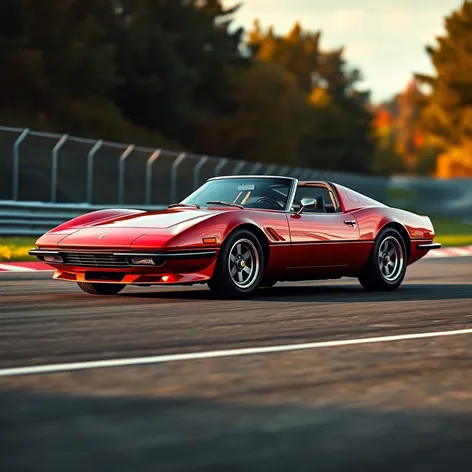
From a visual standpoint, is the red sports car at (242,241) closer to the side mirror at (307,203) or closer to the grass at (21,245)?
the side mirror at (307,203)

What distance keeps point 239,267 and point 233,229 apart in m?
0.40

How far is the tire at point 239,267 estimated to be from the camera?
11266 millimetres

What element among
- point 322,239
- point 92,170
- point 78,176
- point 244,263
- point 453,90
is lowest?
point 244,263

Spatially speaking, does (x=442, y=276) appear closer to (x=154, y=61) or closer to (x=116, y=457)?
(x=116, y=457)

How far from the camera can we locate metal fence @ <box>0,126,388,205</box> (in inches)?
963

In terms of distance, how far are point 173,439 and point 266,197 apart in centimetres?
765

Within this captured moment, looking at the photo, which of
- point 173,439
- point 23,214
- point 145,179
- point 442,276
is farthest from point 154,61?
point 173,439

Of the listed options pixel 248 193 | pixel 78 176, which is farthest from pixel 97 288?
pixel 78 176

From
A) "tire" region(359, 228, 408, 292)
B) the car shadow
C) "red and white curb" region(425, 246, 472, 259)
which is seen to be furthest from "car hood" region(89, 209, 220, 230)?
"red and white curb" region(425, 246, 472, 259)

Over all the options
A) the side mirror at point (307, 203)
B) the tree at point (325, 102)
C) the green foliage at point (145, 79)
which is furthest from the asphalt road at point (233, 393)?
the tree at point (325, 102)

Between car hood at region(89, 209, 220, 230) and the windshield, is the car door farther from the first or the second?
car hood at region(89, 209, 220, 230)

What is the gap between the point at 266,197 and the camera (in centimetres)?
1241

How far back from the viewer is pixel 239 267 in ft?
37.9

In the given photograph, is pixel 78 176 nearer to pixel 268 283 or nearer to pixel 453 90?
pixel 268 283
